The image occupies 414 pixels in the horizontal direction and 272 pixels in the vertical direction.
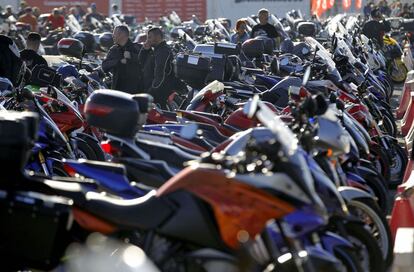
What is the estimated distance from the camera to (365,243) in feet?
23.1

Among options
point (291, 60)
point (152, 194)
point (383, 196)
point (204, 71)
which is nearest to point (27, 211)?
point (152, 194)

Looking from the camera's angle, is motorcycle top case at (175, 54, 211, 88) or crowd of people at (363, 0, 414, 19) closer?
motorcycle top case at (175, 54, 211, 88)

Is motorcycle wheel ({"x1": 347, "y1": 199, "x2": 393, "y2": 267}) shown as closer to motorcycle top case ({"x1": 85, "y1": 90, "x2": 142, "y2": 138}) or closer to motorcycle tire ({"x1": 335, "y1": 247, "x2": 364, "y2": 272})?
motorcycle tire ({"x1": 335, "y1": 247, "x2": 364, "y2": 272})

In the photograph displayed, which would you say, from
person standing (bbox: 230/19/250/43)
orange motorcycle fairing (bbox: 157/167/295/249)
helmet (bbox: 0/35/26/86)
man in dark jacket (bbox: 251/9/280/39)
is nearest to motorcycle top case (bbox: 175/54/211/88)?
helmet (bbox: 0/35/26/86)

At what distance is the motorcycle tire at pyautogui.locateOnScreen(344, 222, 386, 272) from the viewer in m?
6.99

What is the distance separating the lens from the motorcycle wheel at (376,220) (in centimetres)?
778

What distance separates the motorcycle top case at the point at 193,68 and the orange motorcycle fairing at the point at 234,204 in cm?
847

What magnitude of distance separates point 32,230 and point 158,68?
342 inches

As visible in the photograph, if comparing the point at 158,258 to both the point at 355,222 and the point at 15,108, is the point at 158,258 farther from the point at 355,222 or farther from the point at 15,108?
the point at 15,108

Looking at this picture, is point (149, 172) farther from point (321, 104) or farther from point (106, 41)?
point (106, 41)

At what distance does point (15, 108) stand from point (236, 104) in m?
3.15

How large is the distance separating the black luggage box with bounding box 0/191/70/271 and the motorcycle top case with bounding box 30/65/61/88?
6.80 m

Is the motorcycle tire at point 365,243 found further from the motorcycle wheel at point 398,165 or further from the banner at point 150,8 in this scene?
the banner at point 150,8

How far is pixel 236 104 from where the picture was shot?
1267 centimetres
